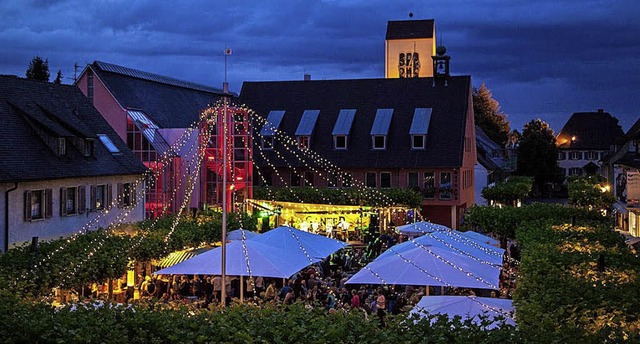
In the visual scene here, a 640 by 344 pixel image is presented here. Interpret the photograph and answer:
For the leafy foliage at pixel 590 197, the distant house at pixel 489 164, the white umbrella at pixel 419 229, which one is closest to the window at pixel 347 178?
the leafy foliage at pixel 590 197

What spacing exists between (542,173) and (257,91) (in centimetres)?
5424

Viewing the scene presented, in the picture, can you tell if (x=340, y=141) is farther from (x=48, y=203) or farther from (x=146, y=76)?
(x=48, y=203)

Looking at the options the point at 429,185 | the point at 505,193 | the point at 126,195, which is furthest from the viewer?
the point at 505,193

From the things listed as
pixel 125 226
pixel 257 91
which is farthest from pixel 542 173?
pixel 125 226

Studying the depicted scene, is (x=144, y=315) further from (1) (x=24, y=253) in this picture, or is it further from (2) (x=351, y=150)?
(2) (x=351, y=150)

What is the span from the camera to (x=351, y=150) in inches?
2196

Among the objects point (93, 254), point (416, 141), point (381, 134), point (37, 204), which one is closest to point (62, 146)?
point (37, 204)

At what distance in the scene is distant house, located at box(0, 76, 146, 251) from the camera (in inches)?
1183

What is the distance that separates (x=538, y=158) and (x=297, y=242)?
267 feet

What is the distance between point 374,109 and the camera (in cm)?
5738

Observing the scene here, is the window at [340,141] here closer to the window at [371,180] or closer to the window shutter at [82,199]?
the window at [371,180]

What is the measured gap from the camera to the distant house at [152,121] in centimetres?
4781

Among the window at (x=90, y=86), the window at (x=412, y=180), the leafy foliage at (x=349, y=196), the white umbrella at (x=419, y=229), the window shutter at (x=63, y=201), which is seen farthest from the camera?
the window at (x=412, y=180)

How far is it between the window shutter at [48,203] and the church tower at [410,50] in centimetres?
6873
